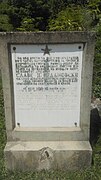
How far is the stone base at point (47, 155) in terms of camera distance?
3438mm

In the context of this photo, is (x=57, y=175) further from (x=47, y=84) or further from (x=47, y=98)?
(x=47, y=84)

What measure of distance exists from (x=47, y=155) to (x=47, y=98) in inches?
26.0

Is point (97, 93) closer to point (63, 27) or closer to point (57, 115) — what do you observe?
point (57, 115)

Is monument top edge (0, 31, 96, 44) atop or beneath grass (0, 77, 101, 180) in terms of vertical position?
atop

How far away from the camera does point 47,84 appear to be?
11.1 ft

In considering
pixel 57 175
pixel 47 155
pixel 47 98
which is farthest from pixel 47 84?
pixel 57 175

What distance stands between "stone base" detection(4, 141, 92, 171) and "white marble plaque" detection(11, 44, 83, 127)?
0.77 ft

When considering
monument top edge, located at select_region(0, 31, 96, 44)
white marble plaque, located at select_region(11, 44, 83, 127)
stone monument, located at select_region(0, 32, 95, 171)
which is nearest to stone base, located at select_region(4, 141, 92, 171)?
stone monument, located at select_region(0, 32, 95, 171)

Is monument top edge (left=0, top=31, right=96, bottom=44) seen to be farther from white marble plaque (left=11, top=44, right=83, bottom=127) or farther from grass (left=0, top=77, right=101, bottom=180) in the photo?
grass (left=0, top=77, right=101, bottom=180)

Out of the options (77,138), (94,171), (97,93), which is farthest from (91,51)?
(97,93)

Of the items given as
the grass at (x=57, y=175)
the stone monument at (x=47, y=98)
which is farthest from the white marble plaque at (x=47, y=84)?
the grass at (x=57, y=175)

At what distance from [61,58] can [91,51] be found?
330 mm

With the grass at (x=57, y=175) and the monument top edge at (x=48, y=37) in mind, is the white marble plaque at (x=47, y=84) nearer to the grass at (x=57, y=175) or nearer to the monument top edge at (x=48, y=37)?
the monument top edge at (x=48, y=37)

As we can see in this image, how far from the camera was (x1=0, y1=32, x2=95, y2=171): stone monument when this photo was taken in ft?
10.5
